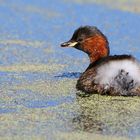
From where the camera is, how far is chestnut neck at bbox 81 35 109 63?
8086 mm

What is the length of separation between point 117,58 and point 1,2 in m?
6.07

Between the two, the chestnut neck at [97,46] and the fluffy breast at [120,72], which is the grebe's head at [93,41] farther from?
the fluffy breast at [120,72]

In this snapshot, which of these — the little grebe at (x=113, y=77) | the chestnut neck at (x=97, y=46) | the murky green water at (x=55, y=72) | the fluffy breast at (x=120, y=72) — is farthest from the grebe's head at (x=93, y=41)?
the fluffy breast at (x=120, y=72)

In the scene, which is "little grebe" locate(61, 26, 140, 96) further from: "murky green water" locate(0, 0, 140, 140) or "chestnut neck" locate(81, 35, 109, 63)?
"chestnut neck" locate(81, 35, 109, 63)

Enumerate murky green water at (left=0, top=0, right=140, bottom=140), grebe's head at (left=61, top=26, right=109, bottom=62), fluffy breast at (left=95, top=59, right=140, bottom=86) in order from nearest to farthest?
1. murky green water at (left=0, top=0, right=140, bottom=140)
2. fluffy breast at (left=95, top=59, right=140, bottom=86)
3. grebe's head at (left=61, top=26, right=109, bottom=62)

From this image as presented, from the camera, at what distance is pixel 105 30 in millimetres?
11148

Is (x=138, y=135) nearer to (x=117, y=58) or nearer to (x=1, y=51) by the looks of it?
(x=117, y=58)

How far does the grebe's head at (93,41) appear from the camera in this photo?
26.5 ft

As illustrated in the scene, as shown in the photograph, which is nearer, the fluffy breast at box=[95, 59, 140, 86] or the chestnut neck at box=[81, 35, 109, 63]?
the fluffy breast at box=[95, 59, 140, 86]

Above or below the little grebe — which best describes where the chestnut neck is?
above

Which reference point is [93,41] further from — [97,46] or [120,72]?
[120,72]

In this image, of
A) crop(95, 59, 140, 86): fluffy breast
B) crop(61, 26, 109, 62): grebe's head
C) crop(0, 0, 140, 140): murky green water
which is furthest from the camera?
crop(61, 26, 109, 62): grebe's head

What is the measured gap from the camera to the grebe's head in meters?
8.09

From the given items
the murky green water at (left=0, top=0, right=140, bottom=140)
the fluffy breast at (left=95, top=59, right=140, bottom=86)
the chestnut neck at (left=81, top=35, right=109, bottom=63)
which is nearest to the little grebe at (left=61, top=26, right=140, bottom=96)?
the fluffy breast at (left=95, top=59, right=140, bottom=86)
